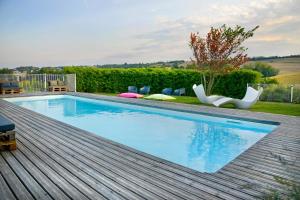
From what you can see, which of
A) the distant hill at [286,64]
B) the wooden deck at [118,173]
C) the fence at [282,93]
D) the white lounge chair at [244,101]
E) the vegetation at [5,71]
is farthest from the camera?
the distant hill at [286,64]

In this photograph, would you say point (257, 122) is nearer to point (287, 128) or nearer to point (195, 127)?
point (287, 128)

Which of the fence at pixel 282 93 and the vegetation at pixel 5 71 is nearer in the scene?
the fence at pixel 282 93

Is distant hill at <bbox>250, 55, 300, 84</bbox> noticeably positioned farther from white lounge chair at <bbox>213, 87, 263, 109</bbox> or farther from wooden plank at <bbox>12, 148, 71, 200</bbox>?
wooden plank at <bbox>12, 148, 71, 200</bbox>

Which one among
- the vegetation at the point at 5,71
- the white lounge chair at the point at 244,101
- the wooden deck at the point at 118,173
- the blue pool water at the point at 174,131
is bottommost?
the blue pool water at the point at 174,131

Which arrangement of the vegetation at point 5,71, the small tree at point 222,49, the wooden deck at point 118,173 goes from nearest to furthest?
1. the wooden deck at point 118,173
2. the small tree at point 222,49
3. the vegetation at point 5,71

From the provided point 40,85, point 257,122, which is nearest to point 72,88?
point 40,85

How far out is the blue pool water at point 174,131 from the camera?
19.8 ft

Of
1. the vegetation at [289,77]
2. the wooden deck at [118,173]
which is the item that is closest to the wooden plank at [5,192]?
the wooden deck at [118,173]

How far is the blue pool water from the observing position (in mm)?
6023

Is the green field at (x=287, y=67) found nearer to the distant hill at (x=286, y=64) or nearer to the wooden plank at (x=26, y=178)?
the distant hill at (x=286, y=64)

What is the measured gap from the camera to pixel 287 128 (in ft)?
22.4

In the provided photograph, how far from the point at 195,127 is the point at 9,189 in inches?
246

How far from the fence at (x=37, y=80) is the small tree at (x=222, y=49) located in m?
8.99

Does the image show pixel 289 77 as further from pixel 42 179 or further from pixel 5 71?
pixel 5 71
